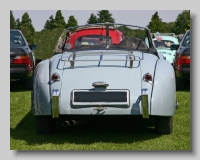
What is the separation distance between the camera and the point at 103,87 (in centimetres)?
557

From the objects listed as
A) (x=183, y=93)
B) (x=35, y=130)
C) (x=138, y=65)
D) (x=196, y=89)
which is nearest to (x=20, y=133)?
(x=35, y=130)

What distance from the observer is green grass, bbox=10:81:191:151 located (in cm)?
570

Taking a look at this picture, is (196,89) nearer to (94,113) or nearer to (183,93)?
(94,113)

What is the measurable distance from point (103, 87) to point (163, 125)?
3.35ft

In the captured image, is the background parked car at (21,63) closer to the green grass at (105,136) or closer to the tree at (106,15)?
the tree at (106,15)

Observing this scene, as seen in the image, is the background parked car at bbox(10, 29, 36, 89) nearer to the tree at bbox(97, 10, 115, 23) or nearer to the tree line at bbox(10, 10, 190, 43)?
the tree line at bbox(10, 10, 190, 43)

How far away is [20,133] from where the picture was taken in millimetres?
6480

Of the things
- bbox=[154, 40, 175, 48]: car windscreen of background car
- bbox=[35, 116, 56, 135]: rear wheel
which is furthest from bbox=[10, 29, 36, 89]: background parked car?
bbox=[154, 40, 175, 48]: car windscreen of background car

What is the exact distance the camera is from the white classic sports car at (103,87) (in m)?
5.51

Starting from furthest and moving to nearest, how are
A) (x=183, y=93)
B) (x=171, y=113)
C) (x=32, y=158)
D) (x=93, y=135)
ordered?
(x=183, y=93) < (x=93, y=135) < (x=171, y=113) < (x=32, y=158)

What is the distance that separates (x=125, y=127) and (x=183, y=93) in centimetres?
350

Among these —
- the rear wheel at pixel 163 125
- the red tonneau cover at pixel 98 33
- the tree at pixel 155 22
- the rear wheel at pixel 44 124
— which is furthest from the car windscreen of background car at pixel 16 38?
the rear wheel at pixel 163 125

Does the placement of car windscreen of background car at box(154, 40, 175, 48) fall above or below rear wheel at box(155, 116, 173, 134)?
above

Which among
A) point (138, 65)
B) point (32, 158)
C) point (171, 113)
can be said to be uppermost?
point (138, 65)
